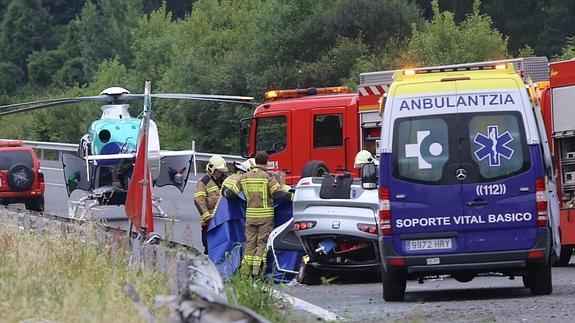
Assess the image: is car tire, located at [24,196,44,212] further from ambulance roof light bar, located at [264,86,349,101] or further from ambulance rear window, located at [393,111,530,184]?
ambulance rear window, located at [393,111,530,184]

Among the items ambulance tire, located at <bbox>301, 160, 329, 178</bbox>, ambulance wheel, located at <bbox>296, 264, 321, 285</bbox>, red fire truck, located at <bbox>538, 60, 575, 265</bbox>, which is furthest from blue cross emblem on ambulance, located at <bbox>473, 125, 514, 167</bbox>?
ambulance tire, located at <bbox>301, 160, 329, 178</bbox>

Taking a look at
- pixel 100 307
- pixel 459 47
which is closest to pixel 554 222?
pixel 100 307

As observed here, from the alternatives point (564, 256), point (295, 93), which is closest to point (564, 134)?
point (564, 256)

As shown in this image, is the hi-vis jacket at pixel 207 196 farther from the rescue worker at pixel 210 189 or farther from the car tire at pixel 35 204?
the car tire at pixel 35 204

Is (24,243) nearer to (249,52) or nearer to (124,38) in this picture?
(249,52)

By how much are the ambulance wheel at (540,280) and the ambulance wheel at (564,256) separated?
4386mm

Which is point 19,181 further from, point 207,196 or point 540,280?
point 540,280

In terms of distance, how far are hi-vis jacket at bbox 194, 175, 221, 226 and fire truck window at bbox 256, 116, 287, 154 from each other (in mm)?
3983

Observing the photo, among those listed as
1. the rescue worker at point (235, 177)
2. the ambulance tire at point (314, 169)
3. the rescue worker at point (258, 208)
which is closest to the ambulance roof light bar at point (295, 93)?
the ambulance tire at point (314, 169)

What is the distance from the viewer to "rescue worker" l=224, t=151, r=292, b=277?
16.9 metres

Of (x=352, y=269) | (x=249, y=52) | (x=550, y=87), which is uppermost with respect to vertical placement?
(x=249, y=52)

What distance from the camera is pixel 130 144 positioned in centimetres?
2909

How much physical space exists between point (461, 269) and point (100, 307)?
4728 mm

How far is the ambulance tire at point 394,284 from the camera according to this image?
1369 cm
